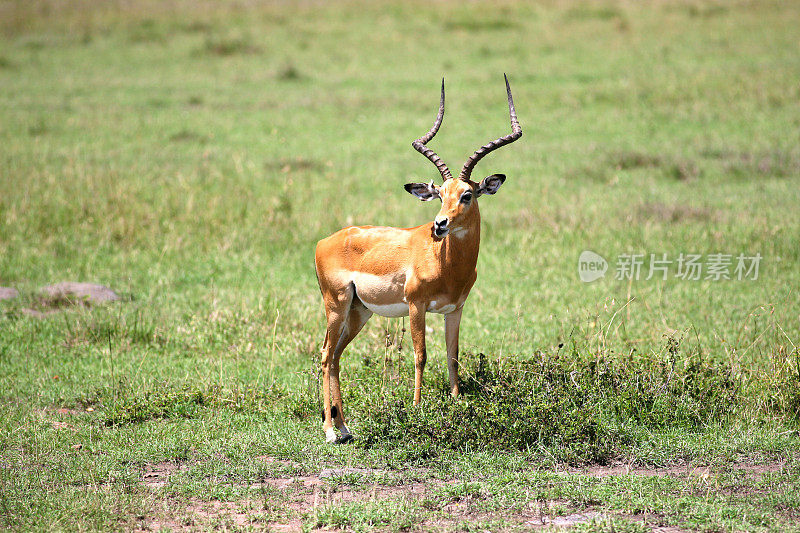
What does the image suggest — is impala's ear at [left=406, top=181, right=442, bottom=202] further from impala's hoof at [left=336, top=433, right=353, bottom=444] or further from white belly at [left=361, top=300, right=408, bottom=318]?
impala's hoof at [left=336, top=433, right=353, bottom=444]

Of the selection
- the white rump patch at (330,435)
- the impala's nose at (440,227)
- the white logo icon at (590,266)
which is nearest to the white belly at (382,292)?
the impala's nose at (440,227)

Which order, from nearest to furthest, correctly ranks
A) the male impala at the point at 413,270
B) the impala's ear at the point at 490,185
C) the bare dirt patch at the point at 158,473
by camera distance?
1. the bare dirt patch at the point at 158,473
2. the male impala at the point at 413,270
3. the impala's ear at the point at 490,185

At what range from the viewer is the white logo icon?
35.6 ft

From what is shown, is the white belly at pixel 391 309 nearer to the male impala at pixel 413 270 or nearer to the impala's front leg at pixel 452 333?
the male impala at pixel 413 270

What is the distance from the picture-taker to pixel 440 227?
18.6 ft

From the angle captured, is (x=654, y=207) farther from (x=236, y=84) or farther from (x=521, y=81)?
(x=236, y=84)

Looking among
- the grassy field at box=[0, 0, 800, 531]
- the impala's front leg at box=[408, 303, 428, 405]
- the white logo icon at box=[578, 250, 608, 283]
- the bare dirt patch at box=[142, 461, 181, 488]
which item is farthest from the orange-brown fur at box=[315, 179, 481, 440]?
the white logo icon at box=[578, 250, 608, 283]

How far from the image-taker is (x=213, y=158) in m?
16.2

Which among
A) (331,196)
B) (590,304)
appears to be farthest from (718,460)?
(331,196)

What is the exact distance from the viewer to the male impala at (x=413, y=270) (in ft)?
20.2

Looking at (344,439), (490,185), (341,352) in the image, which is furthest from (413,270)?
(344,439)

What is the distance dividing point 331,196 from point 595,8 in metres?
18.4

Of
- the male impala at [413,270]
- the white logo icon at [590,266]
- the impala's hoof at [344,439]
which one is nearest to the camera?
the male impala at [413,270]

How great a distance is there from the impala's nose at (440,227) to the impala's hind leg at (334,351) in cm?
110
